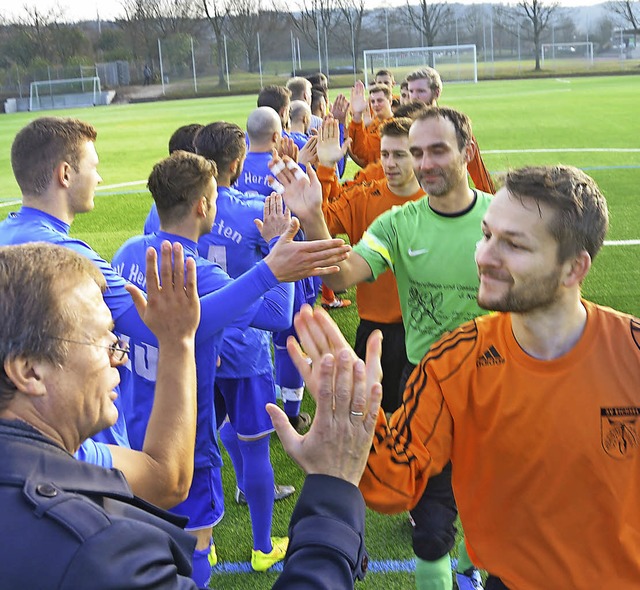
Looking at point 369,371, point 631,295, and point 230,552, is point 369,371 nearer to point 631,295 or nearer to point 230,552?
point 230,552

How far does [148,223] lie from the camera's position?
4828mm

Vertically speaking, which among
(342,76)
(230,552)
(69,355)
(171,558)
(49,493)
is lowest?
(230,552)

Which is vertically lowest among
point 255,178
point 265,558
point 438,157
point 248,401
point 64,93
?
point 265,558

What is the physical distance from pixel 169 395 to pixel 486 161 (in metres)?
15.8

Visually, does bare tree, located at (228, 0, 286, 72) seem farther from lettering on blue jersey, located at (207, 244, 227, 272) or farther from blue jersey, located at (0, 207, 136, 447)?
blue jersey, located at (0, 207, 136, 447)

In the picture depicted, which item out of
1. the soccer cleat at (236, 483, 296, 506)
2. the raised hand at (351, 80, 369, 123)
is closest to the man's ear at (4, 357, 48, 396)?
the soccer cleat at (236, 483, 296, 506)

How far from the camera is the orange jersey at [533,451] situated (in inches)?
→ 91.4

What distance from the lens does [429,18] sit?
76.6 metres

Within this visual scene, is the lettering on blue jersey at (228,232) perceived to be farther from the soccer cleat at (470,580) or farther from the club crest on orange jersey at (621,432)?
the club crest on orange jersey at (621,432)

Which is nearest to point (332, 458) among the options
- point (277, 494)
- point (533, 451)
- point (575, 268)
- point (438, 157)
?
point (533, 451)

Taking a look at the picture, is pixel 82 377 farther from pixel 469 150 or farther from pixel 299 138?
pixel 299 138

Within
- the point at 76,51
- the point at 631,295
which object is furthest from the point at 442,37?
the point at 631,295

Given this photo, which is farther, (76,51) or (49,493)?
(76,51)

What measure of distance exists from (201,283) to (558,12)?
280ft
